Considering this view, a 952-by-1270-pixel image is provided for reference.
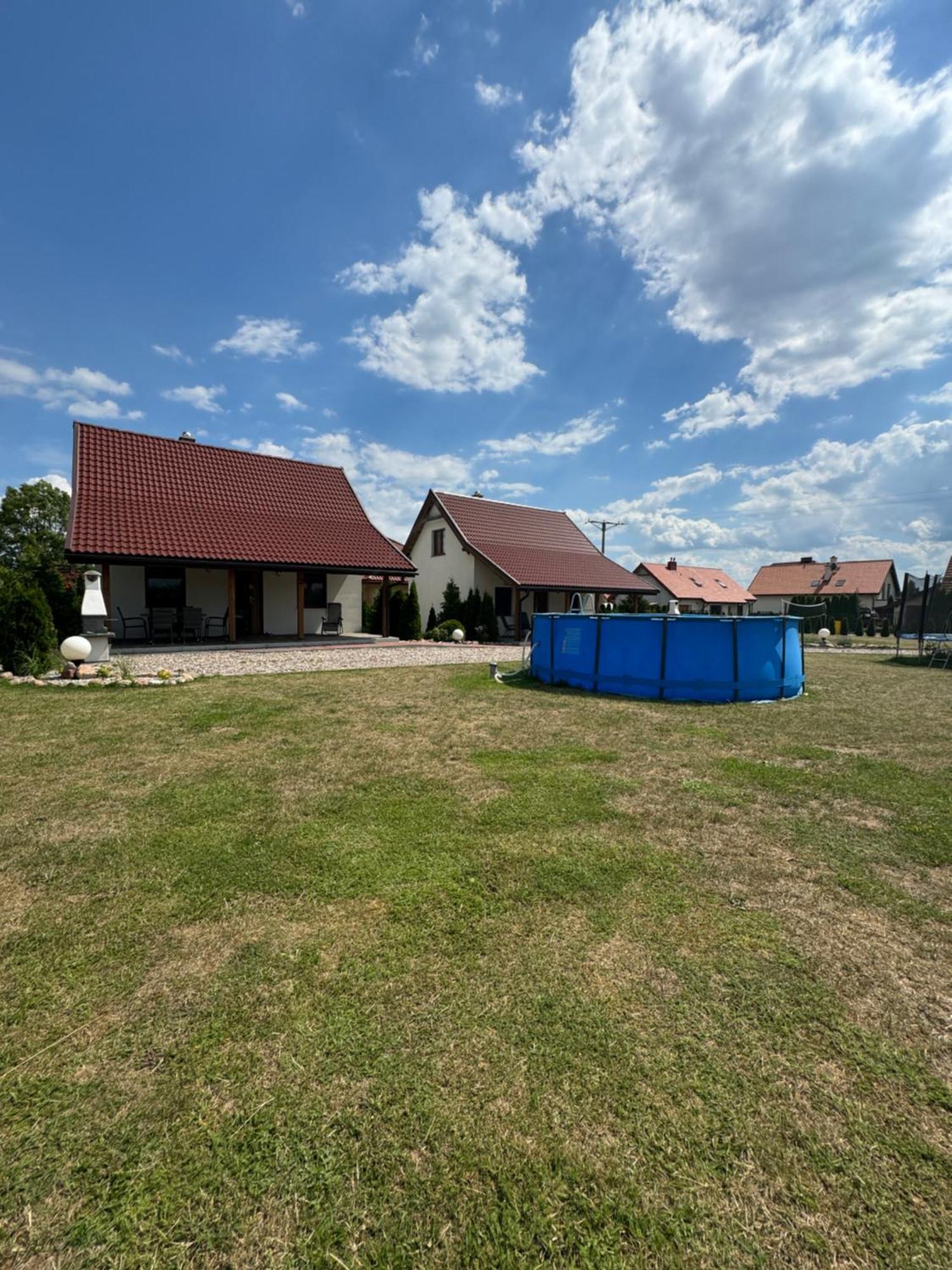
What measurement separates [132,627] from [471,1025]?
54.4 ft

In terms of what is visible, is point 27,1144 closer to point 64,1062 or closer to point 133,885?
point 64,1062

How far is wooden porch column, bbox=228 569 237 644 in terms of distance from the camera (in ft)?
51.1

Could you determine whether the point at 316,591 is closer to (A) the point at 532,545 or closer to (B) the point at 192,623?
(B) the point at 192,623

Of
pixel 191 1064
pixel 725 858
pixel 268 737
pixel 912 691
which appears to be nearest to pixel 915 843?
pixel 725 858

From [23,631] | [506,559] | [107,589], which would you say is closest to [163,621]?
[107,589]

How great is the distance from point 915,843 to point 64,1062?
5.05 metres

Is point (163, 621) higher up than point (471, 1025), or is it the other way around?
point (163, 621)

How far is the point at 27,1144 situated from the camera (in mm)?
1720

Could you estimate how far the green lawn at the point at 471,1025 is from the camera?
5.04ft

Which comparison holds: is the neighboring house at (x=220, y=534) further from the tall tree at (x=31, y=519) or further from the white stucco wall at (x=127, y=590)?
the tall tree at (x=31, y=519)

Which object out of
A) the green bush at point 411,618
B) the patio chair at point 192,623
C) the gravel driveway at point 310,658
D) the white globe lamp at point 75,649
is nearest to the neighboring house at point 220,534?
the patio chair at point 192,623

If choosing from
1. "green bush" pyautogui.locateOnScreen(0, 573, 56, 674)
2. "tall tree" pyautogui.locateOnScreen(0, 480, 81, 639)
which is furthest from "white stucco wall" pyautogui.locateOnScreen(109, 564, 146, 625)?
Result: "tall tree" pyautogui.locateOnScreen(0, 480, 81, 639)

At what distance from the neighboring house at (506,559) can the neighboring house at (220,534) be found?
15.2 ft

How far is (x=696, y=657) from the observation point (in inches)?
370
